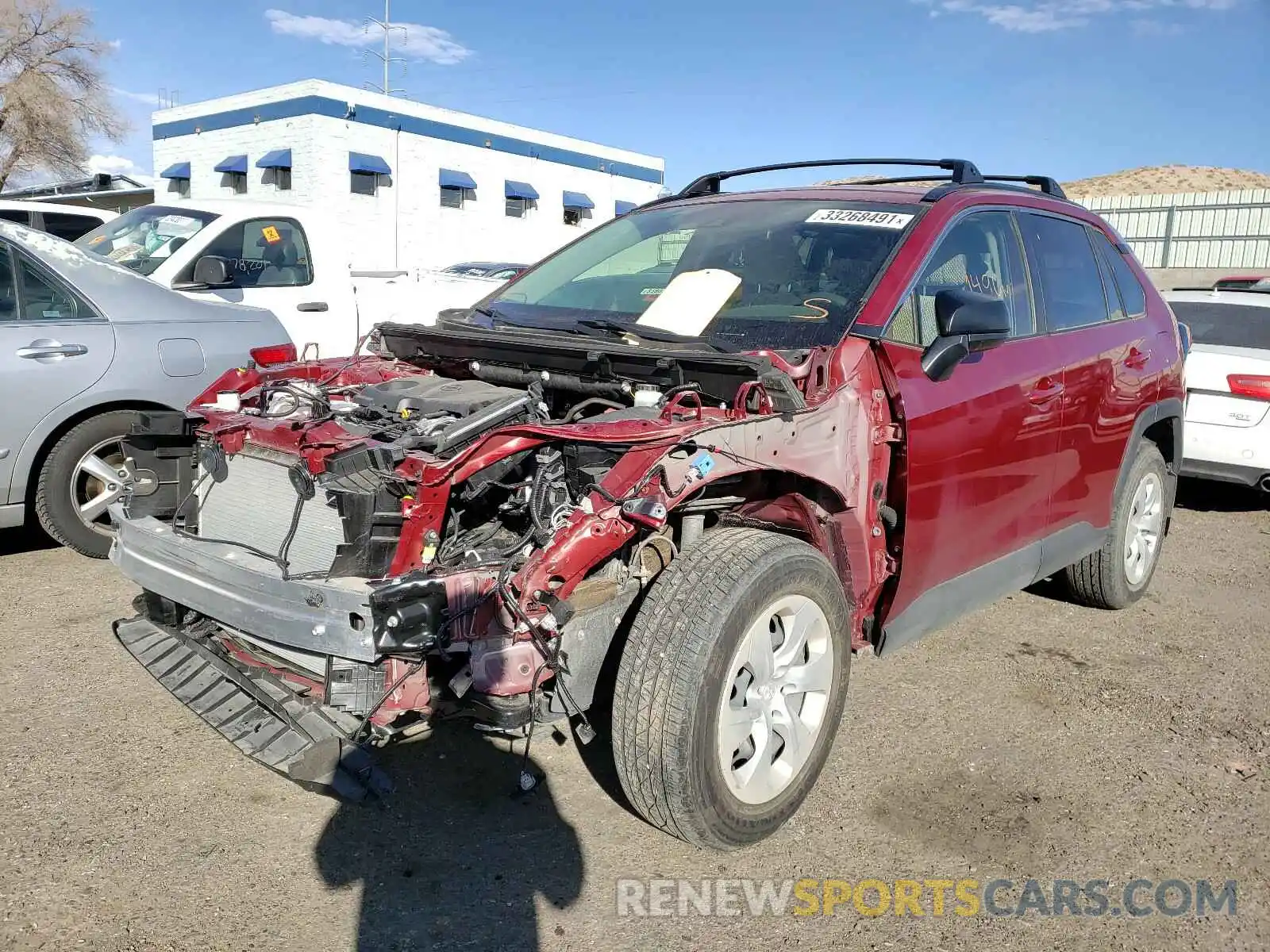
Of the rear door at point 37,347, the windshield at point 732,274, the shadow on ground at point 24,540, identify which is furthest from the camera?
the shadow on ground at point 24,540

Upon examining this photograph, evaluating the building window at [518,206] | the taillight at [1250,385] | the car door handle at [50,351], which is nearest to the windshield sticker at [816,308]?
the car door handle at [50,351]

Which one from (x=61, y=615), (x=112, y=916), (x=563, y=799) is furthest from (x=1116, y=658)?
(x=61, y=615)

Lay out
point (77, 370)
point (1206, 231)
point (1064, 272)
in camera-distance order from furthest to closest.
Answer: point (1206, 231), point (77, 370), point (1064, 272)

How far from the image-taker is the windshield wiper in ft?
10.8

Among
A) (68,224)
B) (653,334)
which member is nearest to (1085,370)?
(653,334)

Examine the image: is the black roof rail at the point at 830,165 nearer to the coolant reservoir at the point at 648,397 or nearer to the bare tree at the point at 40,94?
the coolant reservoir at the point at 648,397

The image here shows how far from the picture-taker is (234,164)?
1046 inches

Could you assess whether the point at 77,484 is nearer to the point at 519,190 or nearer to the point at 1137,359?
the point at 1137,359

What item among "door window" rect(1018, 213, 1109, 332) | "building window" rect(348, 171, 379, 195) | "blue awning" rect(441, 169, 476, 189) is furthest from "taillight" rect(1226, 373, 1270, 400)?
"blue awning" rect(441, 169, 476, 189)

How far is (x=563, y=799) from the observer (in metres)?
3.12

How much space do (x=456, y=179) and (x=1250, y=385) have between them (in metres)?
24.7

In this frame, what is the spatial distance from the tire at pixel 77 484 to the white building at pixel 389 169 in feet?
65.5

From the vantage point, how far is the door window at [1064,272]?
13.2 feet

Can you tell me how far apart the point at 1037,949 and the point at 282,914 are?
1961 mm
